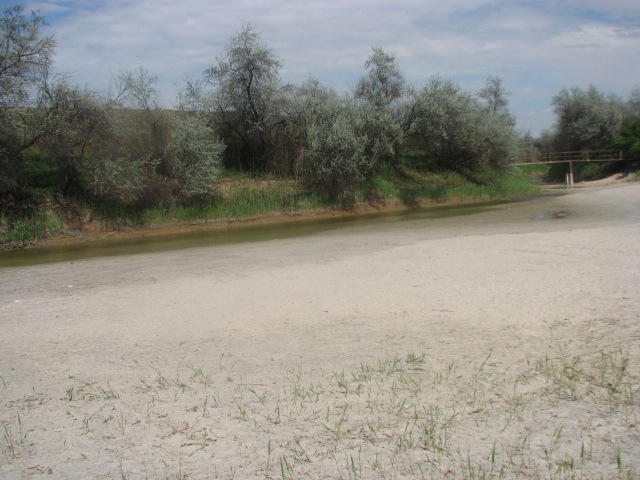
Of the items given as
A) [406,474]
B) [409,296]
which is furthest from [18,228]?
[406,474]

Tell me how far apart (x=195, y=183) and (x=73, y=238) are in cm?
642

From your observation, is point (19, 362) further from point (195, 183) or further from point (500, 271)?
point (195, 183)

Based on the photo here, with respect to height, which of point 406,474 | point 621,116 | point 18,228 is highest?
point 621,116

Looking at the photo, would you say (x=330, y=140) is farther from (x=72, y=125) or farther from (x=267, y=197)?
(x=72, y=125)

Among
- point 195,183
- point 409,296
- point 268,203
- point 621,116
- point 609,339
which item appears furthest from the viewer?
point 621,116

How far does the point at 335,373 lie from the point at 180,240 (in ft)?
58.4

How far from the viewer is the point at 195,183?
1066 inches

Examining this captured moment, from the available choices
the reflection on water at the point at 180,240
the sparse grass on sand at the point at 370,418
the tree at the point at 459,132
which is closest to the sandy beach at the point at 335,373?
the sparse grass on sand at the point at 370,418

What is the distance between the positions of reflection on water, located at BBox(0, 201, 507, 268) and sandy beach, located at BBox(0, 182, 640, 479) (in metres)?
7.45

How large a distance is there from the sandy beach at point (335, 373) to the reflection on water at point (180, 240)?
745 cm

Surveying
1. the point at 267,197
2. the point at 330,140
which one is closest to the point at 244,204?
the point at 267,197

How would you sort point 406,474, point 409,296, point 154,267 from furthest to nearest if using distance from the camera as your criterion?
point 154,267 → point 409,296 → point 406,474

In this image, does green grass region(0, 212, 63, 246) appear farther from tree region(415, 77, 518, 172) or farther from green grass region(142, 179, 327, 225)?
tree region(415, 77, 518, 172)

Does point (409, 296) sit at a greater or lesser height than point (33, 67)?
lesser
